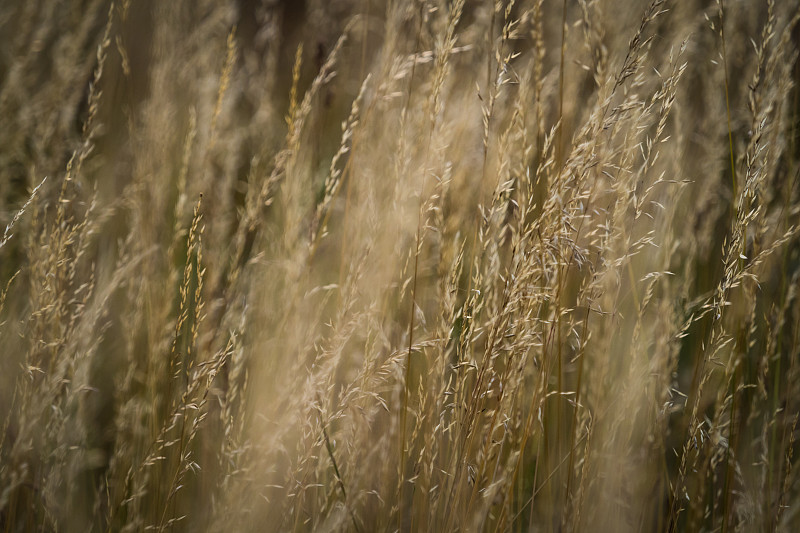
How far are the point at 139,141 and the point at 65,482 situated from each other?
1199 mm

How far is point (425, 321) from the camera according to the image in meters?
1.29

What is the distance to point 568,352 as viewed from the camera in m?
1.81

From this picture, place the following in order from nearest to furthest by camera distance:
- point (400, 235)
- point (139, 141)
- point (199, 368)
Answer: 1. point (199, 368)
2. point (400, 235)
3. point (139, 141)

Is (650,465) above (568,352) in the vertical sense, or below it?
below

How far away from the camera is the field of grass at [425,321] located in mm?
1103

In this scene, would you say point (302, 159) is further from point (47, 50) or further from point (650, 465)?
point (47, 50)

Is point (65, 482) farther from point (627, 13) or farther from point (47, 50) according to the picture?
point (47, 50)

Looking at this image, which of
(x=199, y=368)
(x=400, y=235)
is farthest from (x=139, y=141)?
(x=199, y=368)

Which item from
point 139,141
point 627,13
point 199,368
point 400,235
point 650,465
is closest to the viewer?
point 199,368

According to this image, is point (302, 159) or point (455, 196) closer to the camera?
point (455, 196)

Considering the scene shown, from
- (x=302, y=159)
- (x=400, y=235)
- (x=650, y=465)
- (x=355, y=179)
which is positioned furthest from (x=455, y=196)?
(x=650, y=465)

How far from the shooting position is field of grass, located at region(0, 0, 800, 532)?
1103 mm

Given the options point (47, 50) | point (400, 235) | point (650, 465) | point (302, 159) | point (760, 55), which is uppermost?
point (47, 50)

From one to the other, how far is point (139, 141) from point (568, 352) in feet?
5.56
